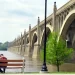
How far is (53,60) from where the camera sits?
34844mm

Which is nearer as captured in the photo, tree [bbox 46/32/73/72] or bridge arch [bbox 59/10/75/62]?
tree [bbox 46/32/73/72]

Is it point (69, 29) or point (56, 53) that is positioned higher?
point (69, 29)

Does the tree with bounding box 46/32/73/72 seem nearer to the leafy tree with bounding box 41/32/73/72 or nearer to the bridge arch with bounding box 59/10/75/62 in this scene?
the leafy tree with bounding box 41/32/73/72

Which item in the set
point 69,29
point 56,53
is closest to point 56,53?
point 56,53

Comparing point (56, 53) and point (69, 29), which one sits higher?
point (69, 29)

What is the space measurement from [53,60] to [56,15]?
24.4 meters

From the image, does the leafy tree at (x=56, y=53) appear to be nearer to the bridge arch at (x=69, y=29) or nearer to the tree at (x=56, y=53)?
the tree at (x=56, y=53)

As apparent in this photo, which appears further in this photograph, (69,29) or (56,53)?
(69,29)

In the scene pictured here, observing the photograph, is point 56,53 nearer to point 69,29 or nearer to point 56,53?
point 56,53

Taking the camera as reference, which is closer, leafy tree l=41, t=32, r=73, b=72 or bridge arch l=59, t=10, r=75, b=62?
leafy tree l=41, t=32, r=73, b=72

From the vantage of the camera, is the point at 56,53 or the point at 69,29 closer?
the point at 56,53

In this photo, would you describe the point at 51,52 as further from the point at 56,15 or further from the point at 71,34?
the point at 71,34

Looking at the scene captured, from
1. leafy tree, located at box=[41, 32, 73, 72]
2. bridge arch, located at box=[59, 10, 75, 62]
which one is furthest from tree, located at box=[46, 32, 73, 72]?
bridge arch, located at box=[59, 10, 75, 62]

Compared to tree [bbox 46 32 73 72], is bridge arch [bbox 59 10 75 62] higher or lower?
higher
